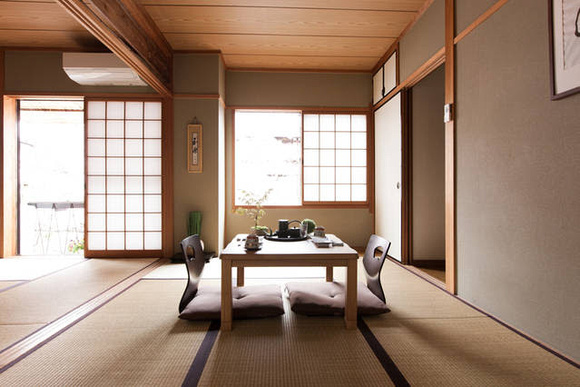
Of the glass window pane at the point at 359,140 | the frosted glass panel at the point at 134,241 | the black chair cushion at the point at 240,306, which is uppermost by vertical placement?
the glass window pane at the point at 359,140

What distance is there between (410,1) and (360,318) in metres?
3.13

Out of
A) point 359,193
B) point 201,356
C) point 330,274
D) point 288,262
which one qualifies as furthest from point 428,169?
point 201,356

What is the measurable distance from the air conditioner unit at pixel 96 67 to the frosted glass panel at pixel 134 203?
1590 millimetres

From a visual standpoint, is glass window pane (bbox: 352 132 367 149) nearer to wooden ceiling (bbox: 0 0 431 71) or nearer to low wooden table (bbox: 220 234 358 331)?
wooden ceiling (bbox: 0 0 431 71)

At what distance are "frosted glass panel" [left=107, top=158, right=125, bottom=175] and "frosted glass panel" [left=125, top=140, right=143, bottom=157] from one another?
0.16 metres

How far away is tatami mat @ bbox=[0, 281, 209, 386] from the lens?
142 centimetres

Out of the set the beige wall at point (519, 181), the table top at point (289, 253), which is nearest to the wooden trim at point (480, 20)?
the beige wall at point (519, 181)

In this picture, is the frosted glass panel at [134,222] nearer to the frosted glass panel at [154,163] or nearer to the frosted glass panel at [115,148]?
the frosted glass panel at [154,163]

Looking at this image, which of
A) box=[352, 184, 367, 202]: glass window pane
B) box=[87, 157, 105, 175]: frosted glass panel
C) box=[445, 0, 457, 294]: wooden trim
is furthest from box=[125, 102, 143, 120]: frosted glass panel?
box=[445, 0, 457, 294]: wooden trim

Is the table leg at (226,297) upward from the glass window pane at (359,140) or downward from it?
downward

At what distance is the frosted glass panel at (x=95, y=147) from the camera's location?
4.22 metres

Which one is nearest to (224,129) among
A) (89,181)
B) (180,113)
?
(180,113)

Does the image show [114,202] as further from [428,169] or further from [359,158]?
[428,169]

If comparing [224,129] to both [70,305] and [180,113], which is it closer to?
[180,113]
